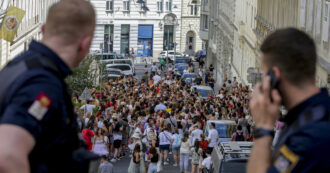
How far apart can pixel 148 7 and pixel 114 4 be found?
3.74 meters

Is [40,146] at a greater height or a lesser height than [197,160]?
greater

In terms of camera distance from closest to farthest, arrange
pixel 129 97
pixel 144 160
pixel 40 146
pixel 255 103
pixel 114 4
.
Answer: pixel 40 146 → pixel 255 103 → pixel 144 160 → pixel 129 97 → pixel 114 4

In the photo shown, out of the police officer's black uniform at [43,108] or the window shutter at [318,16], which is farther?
the window shutter at [318,16]

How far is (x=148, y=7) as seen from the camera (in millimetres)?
85000

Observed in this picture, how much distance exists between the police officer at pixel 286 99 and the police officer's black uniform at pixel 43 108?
0.77 meters

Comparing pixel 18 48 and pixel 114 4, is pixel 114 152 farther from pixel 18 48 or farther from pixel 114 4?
pixel 114 4

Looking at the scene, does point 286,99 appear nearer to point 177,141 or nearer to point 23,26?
point 177,141

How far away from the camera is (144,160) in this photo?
22.9 meters

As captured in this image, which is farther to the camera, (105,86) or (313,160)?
(105,86)

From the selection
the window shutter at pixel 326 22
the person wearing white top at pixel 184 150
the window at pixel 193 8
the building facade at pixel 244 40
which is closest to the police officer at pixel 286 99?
the person wearing white top at pixel 184 150

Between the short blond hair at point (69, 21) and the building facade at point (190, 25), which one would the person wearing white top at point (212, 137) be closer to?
the short blond hair at point (69, 21)

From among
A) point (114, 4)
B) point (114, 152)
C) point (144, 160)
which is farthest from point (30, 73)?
point (114, 4)

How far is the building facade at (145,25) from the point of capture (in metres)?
82.8

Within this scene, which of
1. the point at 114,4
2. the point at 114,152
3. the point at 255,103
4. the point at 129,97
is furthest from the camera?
the point at 114,4
